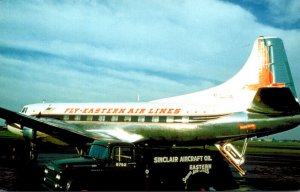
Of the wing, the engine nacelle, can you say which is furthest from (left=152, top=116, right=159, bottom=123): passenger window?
the engine nacelle

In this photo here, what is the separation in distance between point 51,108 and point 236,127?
1686 cm

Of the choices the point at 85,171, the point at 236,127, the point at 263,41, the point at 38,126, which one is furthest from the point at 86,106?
the point at 85,171

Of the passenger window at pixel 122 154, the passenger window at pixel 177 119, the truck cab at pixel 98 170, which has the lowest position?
the truck cab at pixel 98 170

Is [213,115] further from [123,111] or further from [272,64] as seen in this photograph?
[123,111]

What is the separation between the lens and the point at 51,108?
2909 centimetres

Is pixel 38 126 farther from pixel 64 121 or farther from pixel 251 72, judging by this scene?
pixel 251 72

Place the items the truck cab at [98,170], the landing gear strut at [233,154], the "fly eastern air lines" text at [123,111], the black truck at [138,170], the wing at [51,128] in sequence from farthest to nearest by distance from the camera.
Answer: the "fly eastern air lines" text at [123,111], the wing at [51,128], the landing gear strut at [233,154], the black truck at [138,170], the truck cab at [98,170]

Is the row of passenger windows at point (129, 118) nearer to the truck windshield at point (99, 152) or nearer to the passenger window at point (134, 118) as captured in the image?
the passenger window at point (134, 118)

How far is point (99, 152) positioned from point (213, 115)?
36.7ft

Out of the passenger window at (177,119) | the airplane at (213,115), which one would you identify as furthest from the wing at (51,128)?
the passenger window at (177,119)

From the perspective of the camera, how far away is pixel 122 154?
37.8 feet

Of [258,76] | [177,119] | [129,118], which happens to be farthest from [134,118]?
[258,76]

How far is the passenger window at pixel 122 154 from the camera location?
1144 centimetres

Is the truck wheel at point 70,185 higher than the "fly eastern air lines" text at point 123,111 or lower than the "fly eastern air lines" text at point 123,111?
lower
